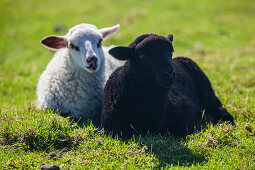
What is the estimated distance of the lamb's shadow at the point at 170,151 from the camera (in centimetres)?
371

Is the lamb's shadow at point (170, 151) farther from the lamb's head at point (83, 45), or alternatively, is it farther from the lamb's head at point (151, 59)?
the lamb's head at point (83, 45)

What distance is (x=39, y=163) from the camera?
366cm

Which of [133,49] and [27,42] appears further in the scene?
[27,42]

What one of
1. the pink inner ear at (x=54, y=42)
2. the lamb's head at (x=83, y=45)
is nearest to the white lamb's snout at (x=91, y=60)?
the lamb's head at (x=83, y=45)

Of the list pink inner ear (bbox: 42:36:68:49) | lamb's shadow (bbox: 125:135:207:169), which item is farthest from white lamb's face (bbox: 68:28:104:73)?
lamb's shadow (bbox: 125:135:207:169)

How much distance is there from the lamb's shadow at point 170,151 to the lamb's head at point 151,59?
0.81 metres

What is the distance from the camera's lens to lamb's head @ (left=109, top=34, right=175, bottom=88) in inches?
152

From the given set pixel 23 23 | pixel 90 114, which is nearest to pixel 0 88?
pixel 90 114

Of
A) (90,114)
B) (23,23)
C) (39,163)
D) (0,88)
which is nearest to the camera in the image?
(39,163)

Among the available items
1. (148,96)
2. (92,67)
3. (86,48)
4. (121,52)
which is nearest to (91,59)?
(92,67)

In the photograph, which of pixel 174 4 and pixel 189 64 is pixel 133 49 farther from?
pixel 174 4

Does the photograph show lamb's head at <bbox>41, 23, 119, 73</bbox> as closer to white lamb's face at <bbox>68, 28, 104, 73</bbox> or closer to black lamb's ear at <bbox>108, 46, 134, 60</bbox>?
white lamb's face at <bbox>68, 28, 104, 73</bbox>

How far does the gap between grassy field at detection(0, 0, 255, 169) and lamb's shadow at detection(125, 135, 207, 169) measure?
0.04 feet

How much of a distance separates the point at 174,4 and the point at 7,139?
15.9 meters
